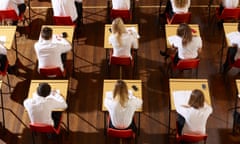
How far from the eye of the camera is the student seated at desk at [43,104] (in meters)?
6.83

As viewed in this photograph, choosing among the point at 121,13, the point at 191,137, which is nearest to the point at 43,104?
the point at 191,137

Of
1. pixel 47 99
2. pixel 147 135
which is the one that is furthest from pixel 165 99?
pixel 47 99

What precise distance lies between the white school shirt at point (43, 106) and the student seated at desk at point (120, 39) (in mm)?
1492

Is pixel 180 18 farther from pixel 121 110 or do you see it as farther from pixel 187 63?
pixel 121 110

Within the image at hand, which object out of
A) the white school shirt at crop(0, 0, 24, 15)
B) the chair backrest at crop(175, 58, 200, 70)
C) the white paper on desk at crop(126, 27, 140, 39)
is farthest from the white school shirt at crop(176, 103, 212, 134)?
the white school shirt at crop(0, 0, 24, 15)

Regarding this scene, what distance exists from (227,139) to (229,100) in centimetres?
91

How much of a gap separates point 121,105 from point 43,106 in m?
1.08

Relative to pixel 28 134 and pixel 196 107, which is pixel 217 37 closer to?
pixel 196 107

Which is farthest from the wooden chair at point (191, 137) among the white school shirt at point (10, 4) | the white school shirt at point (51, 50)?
the white school shirt at point (10, 4)

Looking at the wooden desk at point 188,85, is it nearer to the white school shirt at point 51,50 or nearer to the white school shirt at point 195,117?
the white school shirt at point 195,117

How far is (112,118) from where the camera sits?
22.9ft

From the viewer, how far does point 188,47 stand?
8086 mm

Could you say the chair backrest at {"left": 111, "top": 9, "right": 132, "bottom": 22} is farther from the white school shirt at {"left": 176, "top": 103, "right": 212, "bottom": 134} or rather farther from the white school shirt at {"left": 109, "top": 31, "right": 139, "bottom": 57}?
the white school shirt at {"left": 176, "top": 103, "right": 212, "bottom": 134}

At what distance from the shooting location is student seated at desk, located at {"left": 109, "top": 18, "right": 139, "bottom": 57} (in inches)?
315
